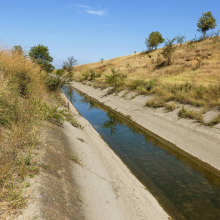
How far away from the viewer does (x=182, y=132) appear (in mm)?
10312

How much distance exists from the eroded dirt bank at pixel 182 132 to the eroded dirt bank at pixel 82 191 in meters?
3.92

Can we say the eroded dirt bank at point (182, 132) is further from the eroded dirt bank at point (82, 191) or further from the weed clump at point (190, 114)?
the eroded dirt bank at point (82, 191)

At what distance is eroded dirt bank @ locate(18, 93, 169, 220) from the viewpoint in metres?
3.22

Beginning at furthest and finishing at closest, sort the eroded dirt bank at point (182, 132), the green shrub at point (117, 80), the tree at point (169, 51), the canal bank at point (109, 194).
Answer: the tree at point (169, 51), the green shrub at point (117, 80), the eroded dirt bank at point (182, 132), the canal bank at point (109, 194)

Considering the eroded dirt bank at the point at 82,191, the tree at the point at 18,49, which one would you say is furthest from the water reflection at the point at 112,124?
the tree at the point at 18,49

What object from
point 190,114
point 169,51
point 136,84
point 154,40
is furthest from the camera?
point 154,40

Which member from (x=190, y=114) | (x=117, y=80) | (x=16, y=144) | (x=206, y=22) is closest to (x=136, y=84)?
(x=117, y=80)

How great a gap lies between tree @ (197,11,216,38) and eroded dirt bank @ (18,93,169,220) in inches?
1792

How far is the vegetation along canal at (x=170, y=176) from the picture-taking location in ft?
17.7

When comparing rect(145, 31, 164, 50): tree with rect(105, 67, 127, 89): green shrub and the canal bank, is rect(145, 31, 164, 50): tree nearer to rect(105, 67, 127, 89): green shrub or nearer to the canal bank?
rect(105, 67, 127, 89): green shrub

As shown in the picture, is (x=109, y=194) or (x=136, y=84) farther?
(x=136, y=84)

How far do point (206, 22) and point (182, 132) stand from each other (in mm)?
42054

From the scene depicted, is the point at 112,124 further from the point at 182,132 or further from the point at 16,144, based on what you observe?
the point at 16,144

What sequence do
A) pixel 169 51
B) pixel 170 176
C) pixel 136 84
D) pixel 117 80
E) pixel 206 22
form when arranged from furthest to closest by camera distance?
pixel 206 22 < pixel 169 51 < pixel 117 80 < pixel 136 84 < pixel 170 176
